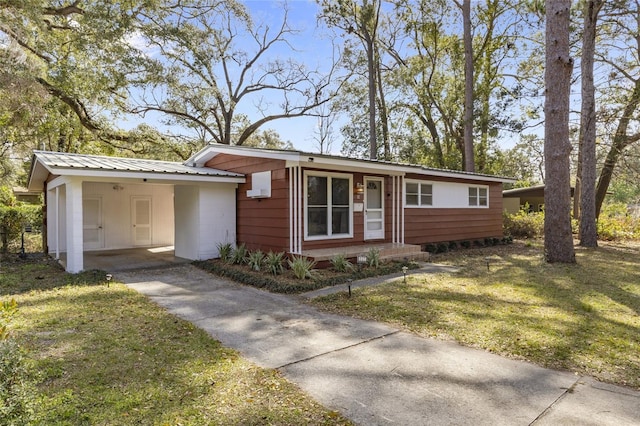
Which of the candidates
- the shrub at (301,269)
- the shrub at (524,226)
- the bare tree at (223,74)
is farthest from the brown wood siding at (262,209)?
the shrub at (524,226)

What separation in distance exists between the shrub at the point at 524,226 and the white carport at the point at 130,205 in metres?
12.9

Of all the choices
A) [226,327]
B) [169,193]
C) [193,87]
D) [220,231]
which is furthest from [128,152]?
[226,327]

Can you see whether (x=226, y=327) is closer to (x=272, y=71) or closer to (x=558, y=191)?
(x=558, y=191)

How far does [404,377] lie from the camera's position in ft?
10.9

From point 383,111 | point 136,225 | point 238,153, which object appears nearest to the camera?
point 238,153

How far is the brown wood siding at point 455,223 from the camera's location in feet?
38.6

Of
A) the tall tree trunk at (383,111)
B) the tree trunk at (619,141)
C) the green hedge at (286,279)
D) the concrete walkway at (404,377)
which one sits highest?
the tall tree trunk at (383,111)

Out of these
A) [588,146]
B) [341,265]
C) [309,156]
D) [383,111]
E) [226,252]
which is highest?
[383,111]

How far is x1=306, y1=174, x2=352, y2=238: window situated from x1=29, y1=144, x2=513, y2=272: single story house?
0.03 m

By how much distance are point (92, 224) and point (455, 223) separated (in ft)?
40.1

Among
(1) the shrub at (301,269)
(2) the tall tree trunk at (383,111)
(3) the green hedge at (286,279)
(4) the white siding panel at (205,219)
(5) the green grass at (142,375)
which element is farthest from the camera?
(2) the tall tree trunk at (383,111)

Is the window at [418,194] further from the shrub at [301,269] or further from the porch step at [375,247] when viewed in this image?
the shrub at [301,269]

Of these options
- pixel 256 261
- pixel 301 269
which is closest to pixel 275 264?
pixel 256 261

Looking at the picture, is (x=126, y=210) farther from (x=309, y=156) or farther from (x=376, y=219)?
(x=376, y=219)
